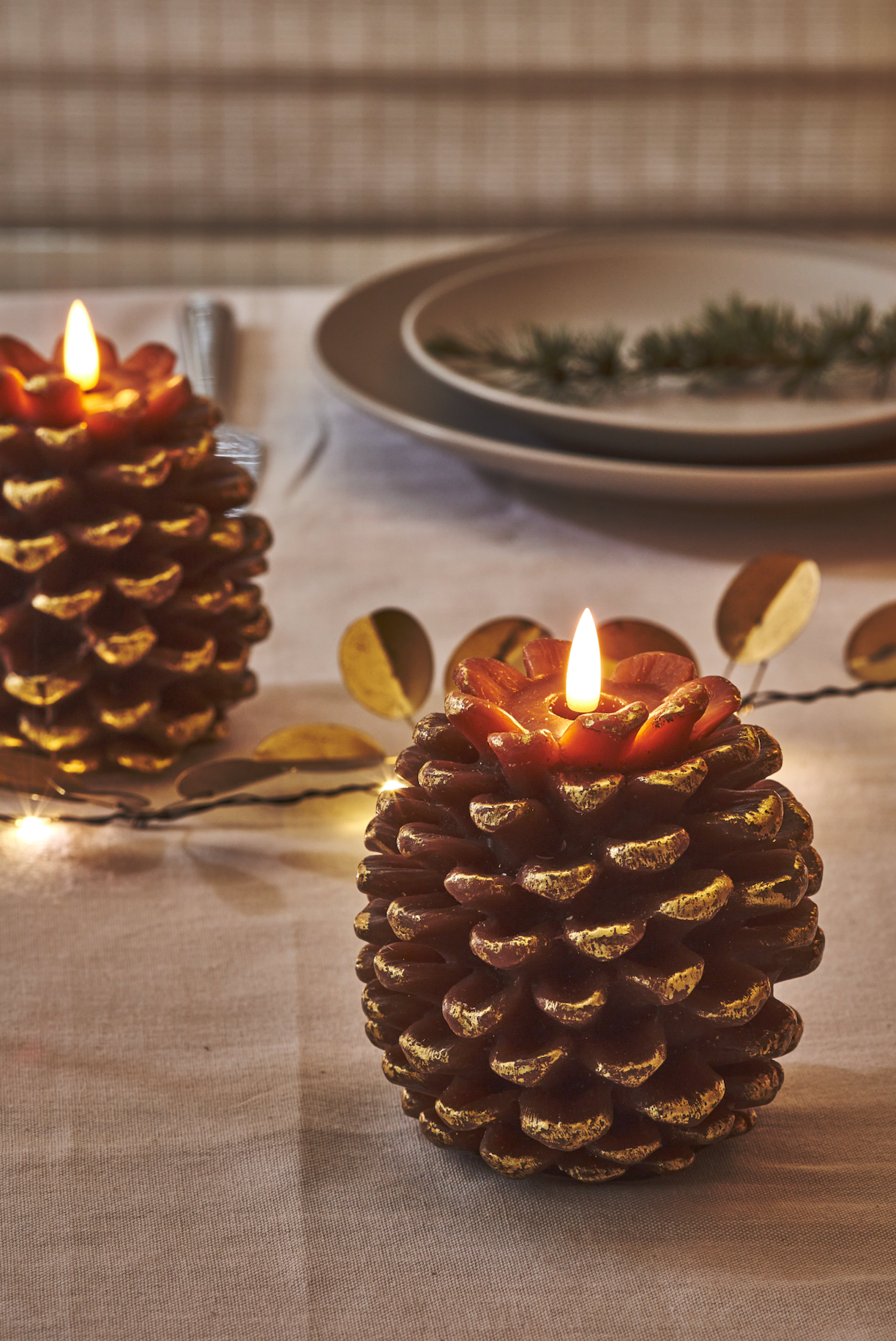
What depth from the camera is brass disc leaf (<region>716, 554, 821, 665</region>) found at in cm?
45

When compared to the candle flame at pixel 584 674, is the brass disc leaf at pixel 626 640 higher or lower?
lower

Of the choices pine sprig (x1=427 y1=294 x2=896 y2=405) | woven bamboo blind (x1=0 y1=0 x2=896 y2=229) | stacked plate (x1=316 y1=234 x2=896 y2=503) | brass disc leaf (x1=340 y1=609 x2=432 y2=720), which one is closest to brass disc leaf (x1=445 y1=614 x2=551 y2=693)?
brass disc leaf (x1=340 y1=609 x2=432 y2=720)

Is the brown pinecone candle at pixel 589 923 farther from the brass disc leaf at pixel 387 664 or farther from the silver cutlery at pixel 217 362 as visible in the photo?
the silver cutlery at pixel 217 362

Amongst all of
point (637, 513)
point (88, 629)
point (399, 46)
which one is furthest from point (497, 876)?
point (399, 46)

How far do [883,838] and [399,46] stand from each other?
1.17 meters

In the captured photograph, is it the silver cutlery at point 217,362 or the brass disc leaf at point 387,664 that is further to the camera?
the silver cutlery at point 217,362

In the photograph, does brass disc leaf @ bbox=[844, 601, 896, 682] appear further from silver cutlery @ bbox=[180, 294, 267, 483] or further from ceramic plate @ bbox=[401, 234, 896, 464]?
silver cutlery @ bbox=[180, 294, 267, 483]

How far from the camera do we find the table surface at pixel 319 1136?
0.24 meters

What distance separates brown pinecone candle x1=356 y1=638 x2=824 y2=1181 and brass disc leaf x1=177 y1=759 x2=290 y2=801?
0.14m

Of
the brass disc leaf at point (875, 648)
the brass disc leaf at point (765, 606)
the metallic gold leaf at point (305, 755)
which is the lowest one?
the metallic gold leaf at point (305, 755)

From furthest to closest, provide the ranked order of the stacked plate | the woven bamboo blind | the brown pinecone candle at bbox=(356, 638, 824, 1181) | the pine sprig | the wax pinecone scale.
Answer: the woven bamboo blind → the pine sprig → the stacked plate → the wax pinecone scale → the brown pinecone candle at bbox=(356, 638, 824, 1181)

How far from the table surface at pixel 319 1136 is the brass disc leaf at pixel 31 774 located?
15mm

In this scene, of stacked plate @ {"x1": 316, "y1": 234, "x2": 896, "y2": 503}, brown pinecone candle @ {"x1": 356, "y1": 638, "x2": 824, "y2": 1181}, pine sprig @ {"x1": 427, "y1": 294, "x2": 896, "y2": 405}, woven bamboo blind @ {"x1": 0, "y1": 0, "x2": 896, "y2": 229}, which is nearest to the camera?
brown pinecone candle @ {"x1": 356, "y1": 638, "x2": 824, "y2": 1181}

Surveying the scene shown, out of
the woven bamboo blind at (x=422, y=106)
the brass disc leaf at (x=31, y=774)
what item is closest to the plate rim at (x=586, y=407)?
the brass disc leaf at (x=31, y=774)
